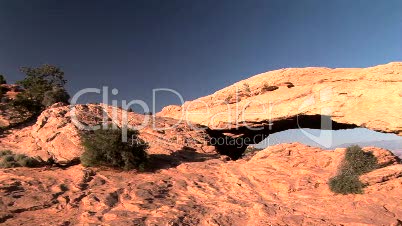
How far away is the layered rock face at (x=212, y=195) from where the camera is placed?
7262 mm

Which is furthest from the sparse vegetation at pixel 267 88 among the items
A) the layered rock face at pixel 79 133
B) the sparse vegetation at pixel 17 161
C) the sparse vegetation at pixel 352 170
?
the sparse vegetation at pixel 17 161

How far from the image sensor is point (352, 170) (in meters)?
9.91

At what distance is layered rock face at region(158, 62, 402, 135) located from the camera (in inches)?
453

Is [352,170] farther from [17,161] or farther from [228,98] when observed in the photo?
[17,161]

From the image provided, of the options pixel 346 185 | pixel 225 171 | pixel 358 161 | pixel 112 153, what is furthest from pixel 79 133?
pixel 358 161

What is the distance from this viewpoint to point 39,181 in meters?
9.62

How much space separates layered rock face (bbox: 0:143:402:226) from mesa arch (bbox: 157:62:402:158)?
4.75ft

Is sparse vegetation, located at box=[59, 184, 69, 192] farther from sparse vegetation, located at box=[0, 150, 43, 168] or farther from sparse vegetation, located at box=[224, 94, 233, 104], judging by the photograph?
sparse vegetation, located at box=[224, 94, 233, 104]

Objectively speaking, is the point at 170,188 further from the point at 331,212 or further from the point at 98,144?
the point at 331,212

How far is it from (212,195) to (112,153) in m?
4.15

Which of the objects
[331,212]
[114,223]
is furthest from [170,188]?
[331,212]

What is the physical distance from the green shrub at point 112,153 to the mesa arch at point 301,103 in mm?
5323

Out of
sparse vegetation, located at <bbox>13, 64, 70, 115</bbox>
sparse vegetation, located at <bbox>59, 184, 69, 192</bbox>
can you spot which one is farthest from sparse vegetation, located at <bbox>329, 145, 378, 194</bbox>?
sparse vegetation, located at <bbox>13, 64, 70, 115</bbox>

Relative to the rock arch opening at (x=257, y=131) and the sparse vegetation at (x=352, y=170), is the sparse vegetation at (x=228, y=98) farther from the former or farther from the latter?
the sparse vegetation at (x=352, y=170)
